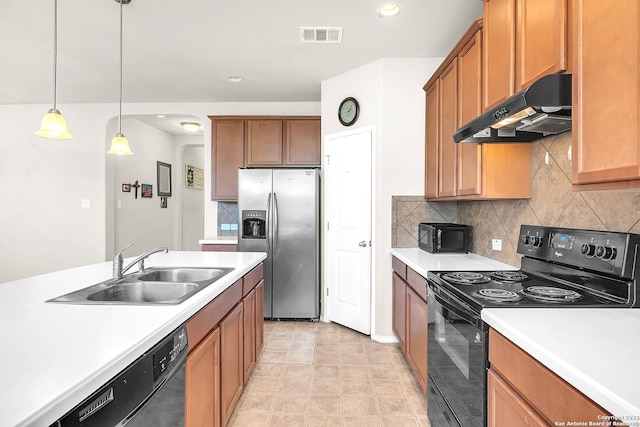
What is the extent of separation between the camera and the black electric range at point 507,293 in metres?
1.29

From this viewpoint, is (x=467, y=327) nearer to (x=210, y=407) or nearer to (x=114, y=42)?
(x=210, y=407)

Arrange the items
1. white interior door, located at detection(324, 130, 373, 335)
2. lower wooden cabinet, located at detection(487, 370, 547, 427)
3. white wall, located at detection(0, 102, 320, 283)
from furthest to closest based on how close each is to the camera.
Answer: white wall, located at detection(0, 102, 320, 283)
white interior door, located at detection(324, 130, 373, 335)
lower wooden cabinet, located at detection(487, 370, 547, 427)

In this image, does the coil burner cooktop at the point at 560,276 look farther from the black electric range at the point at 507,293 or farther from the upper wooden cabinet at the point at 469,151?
the upper wooden cabinet at the point at 469,151

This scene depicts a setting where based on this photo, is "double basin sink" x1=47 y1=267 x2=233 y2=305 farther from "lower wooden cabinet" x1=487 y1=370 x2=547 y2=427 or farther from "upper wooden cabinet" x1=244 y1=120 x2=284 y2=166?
"upper wooden cabinet" x1=244 y1=120 x2=284 y2=166

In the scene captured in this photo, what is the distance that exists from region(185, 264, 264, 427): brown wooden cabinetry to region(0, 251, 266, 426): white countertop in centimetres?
13

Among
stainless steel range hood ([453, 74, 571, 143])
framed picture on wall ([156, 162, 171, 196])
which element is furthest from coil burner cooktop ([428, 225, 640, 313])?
framed picture on wall ([156, 162, 171, 196])

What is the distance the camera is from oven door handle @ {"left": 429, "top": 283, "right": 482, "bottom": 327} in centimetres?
134

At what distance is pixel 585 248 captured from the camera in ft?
4.93

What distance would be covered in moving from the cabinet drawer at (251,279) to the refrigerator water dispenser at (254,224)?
120cm

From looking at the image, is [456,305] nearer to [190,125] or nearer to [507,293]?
[507,293]

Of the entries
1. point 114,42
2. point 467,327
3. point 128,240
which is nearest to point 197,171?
point 128,240

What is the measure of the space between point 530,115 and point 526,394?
115cm

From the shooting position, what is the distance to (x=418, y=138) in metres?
3.27

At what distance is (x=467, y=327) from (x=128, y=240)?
5.25 m
